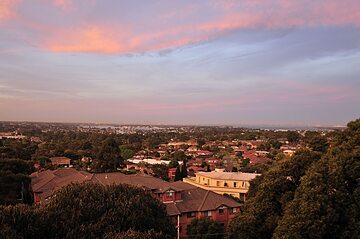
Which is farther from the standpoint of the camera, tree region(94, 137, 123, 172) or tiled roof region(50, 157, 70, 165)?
tiled roof region(50, 157, 70, 165)

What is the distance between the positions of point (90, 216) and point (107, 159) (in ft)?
109

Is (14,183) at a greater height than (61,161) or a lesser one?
greater

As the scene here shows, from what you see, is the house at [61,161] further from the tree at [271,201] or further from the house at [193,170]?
the tree at [271,201]

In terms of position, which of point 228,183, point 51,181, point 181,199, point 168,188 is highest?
point 168,188

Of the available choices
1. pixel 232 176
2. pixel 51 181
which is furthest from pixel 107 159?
pixel 232 176

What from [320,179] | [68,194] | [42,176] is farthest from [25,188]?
[320,179]

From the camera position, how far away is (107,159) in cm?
4659

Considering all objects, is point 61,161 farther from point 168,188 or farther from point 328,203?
point 328,203

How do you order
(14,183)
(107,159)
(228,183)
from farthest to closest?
(107,159)
(228,183)
(14,183)

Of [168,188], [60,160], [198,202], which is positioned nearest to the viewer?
[168,188]

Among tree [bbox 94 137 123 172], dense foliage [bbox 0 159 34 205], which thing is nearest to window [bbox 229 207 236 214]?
dense foliage [bbox 0 159 34 205]

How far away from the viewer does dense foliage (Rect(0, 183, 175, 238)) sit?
12.3 meters

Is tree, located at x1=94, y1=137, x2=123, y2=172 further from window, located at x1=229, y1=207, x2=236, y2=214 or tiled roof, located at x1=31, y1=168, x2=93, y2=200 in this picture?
window, located at x1=229, y1=207, x2=236, y2=214

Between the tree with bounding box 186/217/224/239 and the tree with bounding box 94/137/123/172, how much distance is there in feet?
82.5
